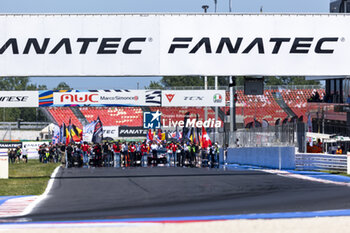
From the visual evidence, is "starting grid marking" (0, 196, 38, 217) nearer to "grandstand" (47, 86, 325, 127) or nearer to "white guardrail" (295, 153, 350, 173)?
"white guardrail" (295, 153, 350, 173)

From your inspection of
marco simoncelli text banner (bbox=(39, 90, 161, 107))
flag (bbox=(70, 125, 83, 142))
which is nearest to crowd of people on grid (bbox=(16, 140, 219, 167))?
marco simoncelli text banner (bbox=(39, 90, 161, 107))

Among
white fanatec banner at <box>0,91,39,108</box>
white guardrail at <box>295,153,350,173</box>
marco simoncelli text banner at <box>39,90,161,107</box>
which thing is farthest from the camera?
marco simoncelli text banner at <box>39,90,161,107</box>

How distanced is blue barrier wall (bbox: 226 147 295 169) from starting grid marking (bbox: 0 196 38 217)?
15.1 meters

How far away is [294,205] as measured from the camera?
12.0 meters

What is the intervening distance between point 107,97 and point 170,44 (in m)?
18.3

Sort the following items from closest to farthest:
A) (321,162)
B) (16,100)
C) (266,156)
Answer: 1. (321,162)
2. (266,156)
3. (16,100)

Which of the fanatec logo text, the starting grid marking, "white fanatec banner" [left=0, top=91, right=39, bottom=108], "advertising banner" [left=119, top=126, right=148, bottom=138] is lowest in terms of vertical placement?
the starting grid marking

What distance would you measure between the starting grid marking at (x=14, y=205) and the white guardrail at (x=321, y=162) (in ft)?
42.1

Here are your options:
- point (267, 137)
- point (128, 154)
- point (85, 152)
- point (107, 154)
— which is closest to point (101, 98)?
point (85, 152)

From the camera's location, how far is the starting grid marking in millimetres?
11596

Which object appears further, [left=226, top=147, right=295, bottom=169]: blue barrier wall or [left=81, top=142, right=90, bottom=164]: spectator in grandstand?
[left=81, top=142, right=90, bottom=164]: spectator in grandstand

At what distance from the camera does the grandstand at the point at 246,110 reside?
245ft

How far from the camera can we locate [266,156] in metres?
30.5

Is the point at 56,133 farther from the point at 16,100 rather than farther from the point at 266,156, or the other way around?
the point at 266,156
